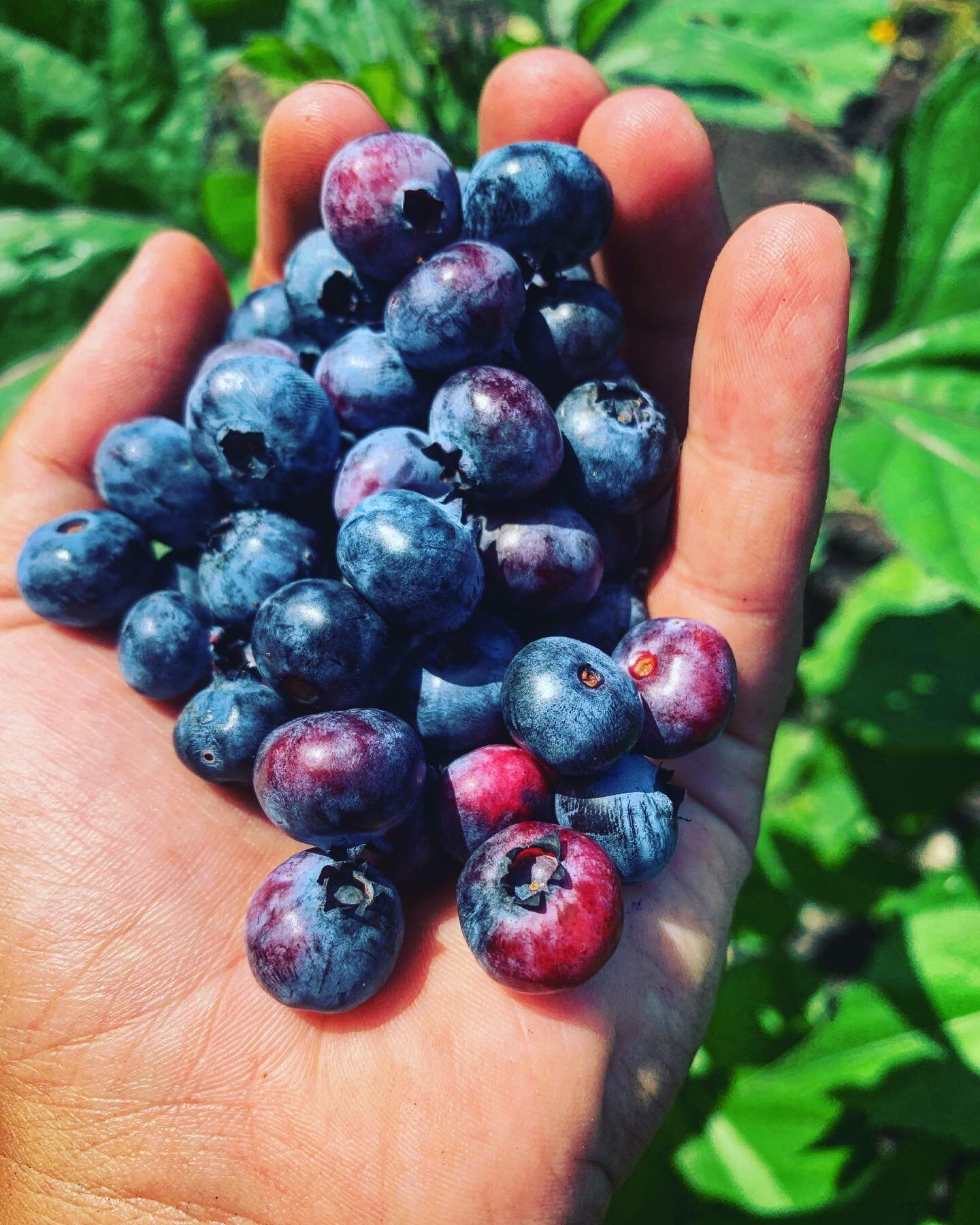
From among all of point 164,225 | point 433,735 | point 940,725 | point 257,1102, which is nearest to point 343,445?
point 433,735

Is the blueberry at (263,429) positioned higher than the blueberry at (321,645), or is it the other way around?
the blueberry at (263,429)

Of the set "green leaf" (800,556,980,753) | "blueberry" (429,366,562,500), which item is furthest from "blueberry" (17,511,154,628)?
"green leaf" (800,556,980,753)

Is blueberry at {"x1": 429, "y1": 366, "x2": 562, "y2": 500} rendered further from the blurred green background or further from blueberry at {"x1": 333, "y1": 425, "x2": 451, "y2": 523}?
the blurred green background

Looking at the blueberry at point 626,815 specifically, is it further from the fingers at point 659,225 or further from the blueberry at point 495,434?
the fingers at point 659,225

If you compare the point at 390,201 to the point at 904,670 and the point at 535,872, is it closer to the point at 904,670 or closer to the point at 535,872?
the point at 535,872

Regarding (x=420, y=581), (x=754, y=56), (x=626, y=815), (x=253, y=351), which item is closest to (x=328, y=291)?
(x=253, y=351)

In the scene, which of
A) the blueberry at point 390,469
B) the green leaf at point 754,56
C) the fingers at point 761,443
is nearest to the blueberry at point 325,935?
the blueberry at point 390,469
